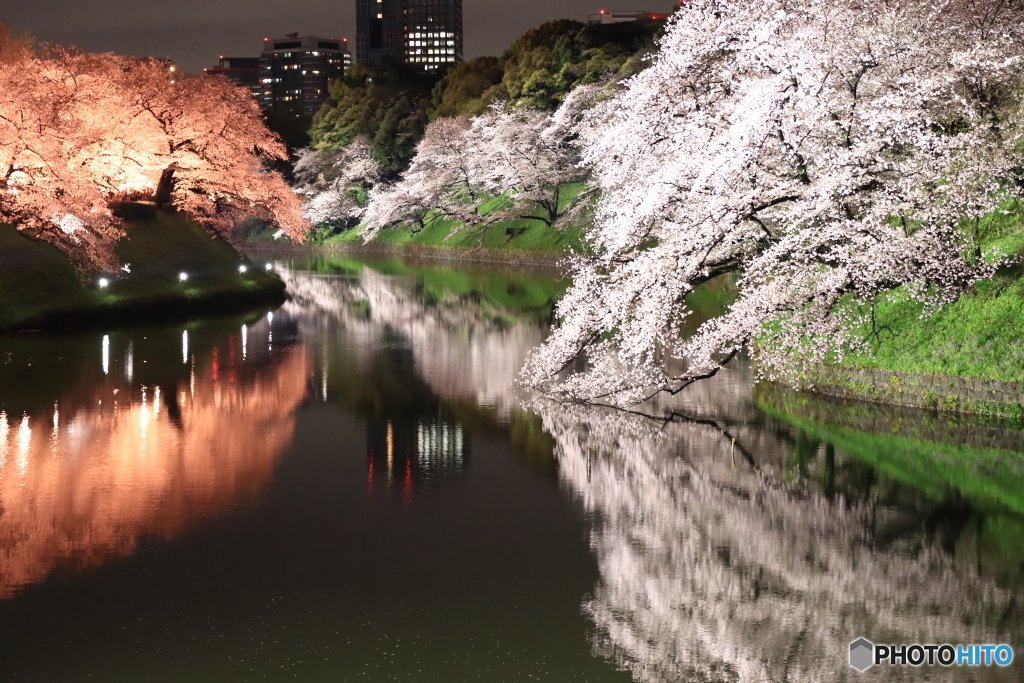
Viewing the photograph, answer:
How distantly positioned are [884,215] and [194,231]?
33.2 m

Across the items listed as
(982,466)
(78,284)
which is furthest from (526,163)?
(982,466)

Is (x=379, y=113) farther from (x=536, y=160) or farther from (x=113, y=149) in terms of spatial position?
(x=113, y=149)

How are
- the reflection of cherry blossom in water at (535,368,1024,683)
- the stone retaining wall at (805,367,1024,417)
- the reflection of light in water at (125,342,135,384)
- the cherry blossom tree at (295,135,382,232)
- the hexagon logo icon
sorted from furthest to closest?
the cherry blossom tree at (295,135,382,232) < the reflection of light in water at (125,342,135,384) < the stone retaining wall at (805,367,1024,417) < the reflection of cherry blossom in water at (535,368,1024,683) < the hexagon logo icon

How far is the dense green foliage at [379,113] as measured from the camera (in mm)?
84062

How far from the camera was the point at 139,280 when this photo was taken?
3488 cm

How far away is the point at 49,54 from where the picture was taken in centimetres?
3931

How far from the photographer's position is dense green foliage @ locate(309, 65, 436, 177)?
276 ft

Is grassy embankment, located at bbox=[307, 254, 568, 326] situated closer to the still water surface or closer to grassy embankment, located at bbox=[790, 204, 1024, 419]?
grassy embankment, located at bbox=[790, 204, 1024, 419]

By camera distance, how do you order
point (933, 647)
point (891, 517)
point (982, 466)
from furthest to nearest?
1. point (982, 466)
2. point (891, 517)
3. point (933, 647)

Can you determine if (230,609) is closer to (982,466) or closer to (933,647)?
(933,647)

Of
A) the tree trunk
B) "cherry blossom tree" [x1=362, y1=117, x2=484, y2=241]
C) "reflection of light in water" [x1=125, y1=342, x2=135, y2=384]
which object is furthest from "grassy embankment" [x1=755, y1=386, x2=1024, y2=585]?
"cherry blossom tree" [x1=362, y1=117, x2=484, y2=241]

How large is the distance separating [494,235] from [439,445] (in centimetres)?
5344

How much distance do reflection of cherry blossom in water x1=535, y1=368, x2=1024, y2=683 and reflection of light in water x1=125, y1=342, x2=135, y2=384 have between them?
440 inches

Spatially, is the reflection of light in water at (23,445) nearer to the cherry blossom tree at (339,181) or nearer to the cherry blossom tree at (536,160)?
the cherry blossom tree at (536,160)
